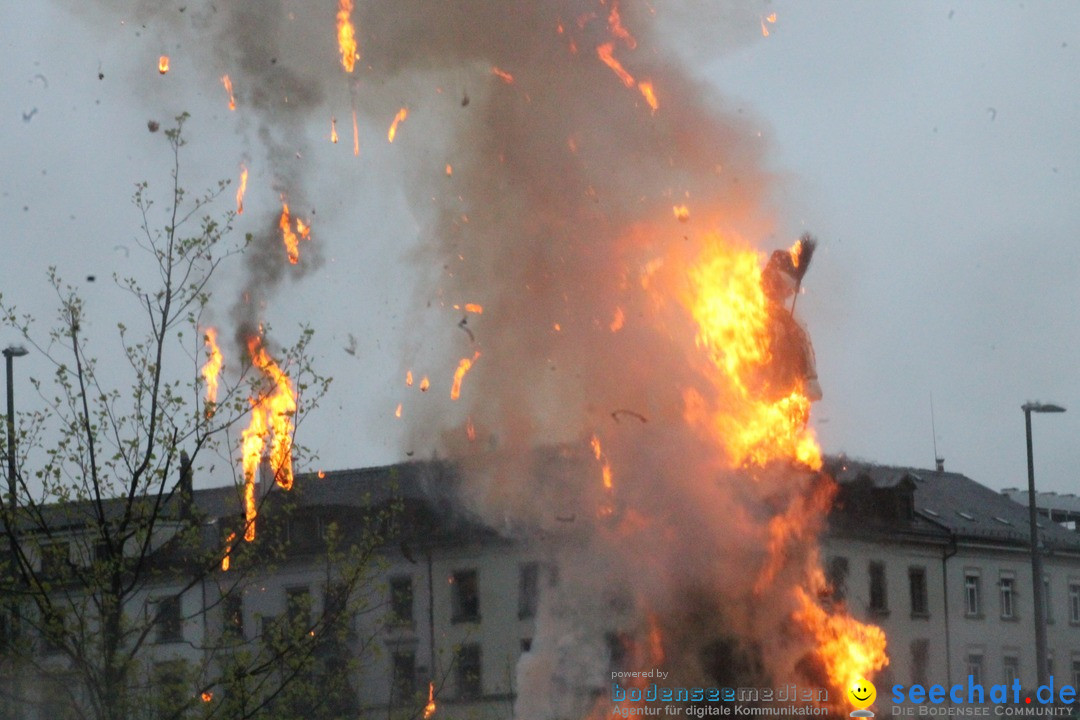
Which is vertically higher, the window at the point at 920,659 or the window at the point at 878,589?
the window at the point at 878,589

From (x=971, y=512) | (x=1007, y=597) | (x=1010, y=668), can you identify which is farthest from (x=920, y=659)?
(x=971, y=512)

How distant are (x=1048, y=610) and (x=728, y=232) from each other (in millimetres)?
28903

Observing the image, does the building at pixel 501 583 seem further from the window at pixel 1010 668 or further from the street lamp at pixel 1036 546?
the street lamp at pixel 1036 546

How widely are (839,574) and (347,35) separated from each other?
74.4 ft

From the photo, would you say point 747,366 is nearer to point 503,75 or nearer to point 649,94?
point 649,94

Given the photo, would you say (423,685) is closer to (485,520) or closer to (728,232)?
(485,520)

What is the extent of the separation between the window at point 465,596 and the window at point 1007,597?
18112 millimetres

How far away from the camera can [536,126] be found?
24703 mm

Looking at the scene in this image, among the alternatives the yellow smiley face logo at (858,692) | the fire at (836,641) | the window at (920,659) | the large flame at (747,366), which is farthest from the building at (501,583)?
the large flame at (747,366)

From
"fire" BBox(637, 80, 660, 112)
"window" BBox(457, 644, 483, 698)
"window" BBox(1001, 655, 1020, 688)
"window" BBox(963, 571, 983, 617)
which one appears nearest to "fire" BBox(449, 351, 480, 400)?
"fire" BBox(637, 80, 660, 112)

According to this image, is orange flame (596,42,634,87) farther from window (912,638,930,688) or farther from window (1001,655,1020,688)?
window (1001,655,1020,688)

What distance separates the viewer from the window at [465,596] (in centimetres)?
4062

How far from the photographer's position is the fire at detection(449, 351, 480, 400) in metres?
27.2

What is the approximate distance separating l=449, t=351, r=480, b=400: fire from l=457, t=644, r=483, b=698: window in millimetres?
12443
